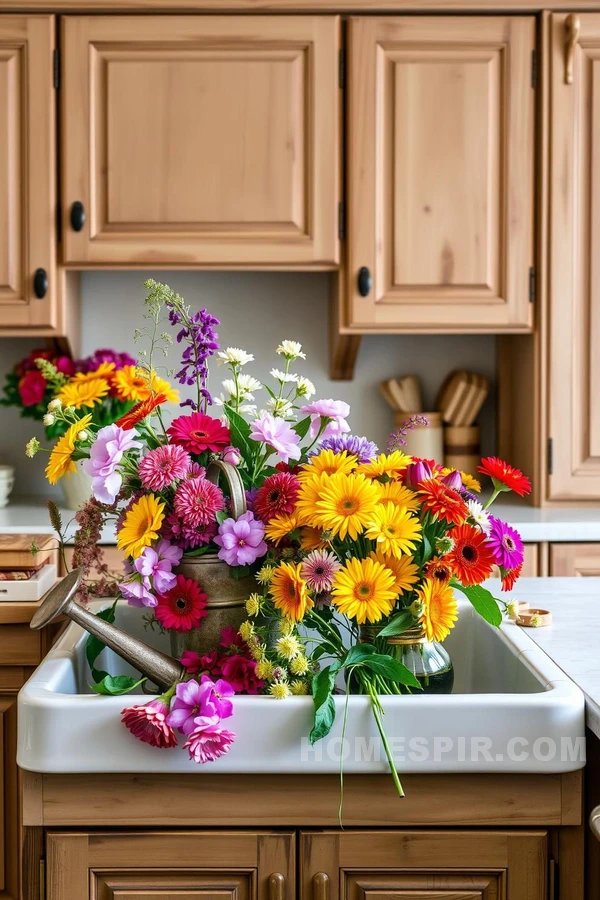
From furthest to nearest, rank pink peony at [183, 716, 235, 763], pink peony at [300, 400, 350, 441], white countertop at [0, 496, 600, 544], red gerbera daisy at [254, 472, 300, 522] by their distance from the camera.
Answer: white countertop at [0, 496, 600, 544] < pink peony at [300, 400, 350, 441] < red gerbera daisy at [254, 472, 300, 522] < pink peony at [183, 716, 235, 763]

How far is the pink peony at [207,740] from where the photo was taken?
2.67ft

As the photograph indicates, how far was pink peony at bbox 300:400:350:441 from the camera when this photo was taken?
1.02m

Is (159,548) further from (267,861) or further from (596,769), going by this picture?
(596,769)

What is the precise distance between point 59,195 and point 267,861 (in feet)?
6.46

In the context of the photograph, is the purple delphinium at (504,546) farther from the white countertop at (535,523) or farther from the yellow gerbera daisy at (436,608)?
the white countertop at (535,523)

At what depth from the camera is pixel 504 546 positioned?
896 millimetres

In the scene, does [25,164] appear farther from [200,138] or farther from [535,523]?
[535,523]

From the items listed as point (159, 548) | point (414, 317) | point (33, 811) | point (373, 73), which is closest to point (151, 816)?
point (33, 811)

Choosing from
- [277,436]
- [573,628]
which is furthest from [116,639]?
[573,628]

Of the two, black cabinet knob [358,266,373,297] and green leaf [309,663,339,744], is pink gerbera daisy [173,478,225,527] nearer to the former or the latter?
green leaf [309,663,339,744]

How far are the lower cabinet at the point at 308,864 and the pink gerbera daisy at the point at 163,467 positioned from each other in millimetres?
323

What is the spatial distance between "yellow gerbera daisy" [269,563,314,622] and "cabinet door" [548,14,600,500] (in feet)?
5.71

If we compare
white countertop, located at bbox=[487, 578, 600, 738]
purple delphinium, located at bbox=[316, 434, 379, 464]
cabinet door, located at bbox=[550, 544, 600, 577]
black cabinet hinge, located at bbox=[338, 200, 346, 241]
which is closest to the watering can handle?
purple delphinium, located at bbox=[316, 434, 379, 464]

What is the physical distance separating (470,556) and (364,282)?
1.65 metres
